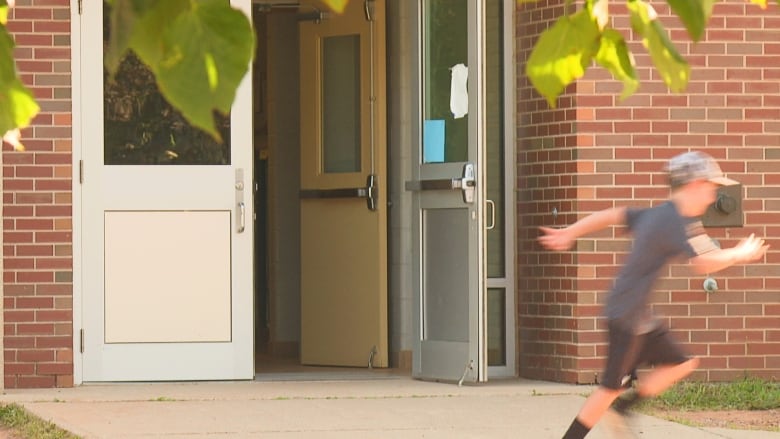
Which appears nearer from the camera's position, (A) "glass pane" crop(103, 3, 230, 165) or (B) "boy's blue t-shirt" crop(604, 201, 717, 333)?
(B) "boy's blue t-shirt" crop(604, 201, 717, 333)

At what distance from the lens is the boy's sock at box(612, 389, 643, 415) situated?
20.3 ft

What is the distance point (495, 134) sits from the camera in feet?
31.5

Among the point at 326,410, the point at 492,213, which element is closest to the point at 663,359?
the point at 326,410

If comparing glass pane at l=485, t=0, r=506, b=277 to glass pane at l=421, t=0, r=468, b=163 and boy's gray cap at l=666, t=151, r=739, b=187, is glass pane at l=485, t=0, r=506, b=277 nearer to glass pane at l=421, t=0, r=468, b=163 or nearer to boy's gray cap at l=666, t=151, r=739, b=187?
glass pane at l=421, t=0, r=468, b=163

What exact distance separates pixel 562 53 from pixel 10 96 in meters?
0.74

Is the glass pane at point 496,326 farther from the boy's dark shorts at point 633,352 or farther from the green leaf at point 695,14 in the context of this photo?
the green leaf at point 695,14

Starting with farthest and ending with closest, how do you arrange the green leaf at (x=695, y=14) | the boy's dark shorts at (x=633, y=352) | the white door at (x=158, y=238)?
the white door at (x=158, y=238), the boy's dark shorts at (x=633, y=352), the green leaf at (x=695, y=14)

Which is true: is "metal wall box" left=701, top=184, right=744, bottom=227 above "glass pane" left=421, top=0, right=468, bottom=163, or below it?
below

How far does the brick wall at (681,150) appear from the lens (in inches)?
354

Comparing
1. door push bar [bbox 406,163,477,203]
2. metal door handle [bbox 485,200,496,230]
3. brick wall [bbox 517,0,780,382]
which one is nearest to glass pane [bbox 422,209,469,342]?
door push bar [bbox 406,163,477,203]

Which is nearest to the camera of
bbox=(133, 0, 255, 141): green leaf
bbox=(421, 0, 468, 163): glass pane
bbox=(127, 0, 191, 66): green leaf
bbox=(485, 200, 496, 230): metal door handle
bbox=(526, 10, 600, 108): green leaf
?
bbox=(133, 0, 255, 141): green leaf

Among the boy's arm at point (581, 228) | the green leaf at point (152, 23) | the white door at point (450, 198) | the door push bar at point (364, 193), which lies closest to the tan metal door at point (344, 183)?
the door push bar at point (364, 193)

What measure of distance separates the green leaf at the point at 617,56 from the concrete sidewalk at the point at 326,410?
507cm

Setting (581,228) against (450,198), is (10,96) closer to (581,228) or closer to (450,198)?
(581,228)
